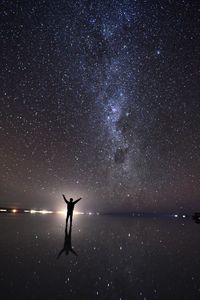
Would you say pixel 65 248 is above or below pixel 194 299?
above

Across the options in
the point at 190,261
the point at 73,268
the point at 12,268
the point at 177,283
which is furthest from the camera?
the point at 190,261

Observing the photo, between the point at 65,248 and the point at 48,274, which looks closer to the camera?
the point at 48,274

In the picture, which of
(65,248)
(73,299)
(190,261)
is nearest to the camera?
(73,299)

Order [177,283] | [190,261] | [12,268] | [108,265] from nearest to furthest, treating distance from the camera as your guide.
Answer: [177,283] → [12,268] → [108,265] → [190,261]

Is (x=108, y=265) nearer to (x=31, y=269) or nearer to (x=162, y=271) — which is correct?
(x=162, y=271)

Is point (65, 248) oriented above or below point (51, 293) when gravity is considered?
above

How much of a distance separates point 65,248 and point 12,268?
13.1 feet

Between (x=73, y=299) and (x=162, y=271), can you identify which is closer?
(x=73, y=299)

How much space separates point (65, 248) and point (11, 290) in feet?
18.8

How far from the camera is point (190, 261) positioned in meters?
9.85

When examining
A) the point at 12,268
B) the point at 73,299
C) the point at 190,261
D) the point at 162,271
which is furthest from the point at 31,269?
the point at 190,261

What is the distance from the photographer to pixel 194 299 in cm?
566

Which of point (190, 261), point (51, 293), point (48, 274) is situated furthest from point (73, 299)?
point (190, 261)

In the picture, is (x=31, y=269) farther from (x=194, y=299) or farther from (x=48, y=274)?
(x=194, y=299)
